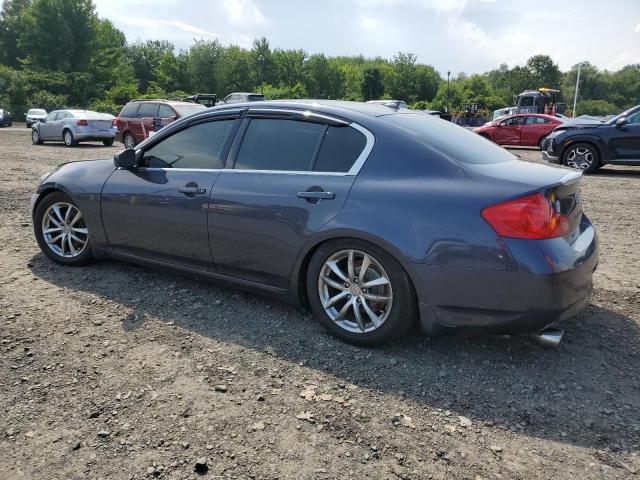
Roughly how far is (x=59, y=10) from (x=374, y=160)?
2540 inches

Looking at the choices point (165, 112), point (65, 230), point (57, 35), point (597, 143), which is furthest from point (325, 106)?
point (57, 35)

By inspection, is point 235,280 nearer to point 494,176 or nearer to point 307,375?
point 307,375

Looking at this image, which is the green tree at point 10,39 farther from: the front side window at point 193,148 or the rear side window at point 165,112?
the front side window at point 193,148

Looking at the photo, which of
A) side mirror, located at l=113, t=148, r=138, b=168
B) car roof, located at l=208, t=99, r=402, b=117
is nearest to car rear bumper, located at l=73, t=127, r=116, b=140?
side mirror, located at l=113, t=148, r=138, b=168

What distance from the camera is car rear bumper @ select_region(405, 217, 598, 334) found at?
2.79 metres

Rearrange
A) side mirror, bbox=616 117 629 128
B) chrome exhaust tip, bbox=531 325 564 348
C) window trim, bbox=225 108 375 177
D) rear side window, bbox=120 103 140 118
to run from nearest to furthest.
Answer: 1. chrome exhaust tip, bbox=531 325 564 348
2. window trim, bbox=225 108 375 177
3. side mirror, bbox=616 117 629 128
4. rear side window, bbox=120 103 140 118

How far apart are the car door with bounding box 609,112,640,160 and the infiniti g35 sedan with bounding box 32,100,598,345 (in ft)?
31.4

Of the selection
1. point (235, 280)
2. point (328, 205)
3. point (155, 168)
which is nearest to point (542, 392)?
point (328, 205)

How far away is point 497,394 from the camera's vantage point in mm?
2838

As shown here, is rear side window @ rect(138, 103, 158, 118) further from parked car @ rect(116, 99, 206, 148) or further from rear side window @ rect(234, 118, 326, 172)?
rear side window @ rect(234, 118, 326, 172)

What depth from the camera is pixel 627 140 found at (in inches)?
455

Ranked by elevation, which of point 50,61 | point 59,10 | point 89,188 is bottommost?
point 89,188

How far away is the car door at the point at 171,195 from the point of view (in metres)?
3.88

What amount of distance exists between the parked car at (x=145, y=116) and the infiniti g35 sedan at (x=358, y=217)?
1207 cm
